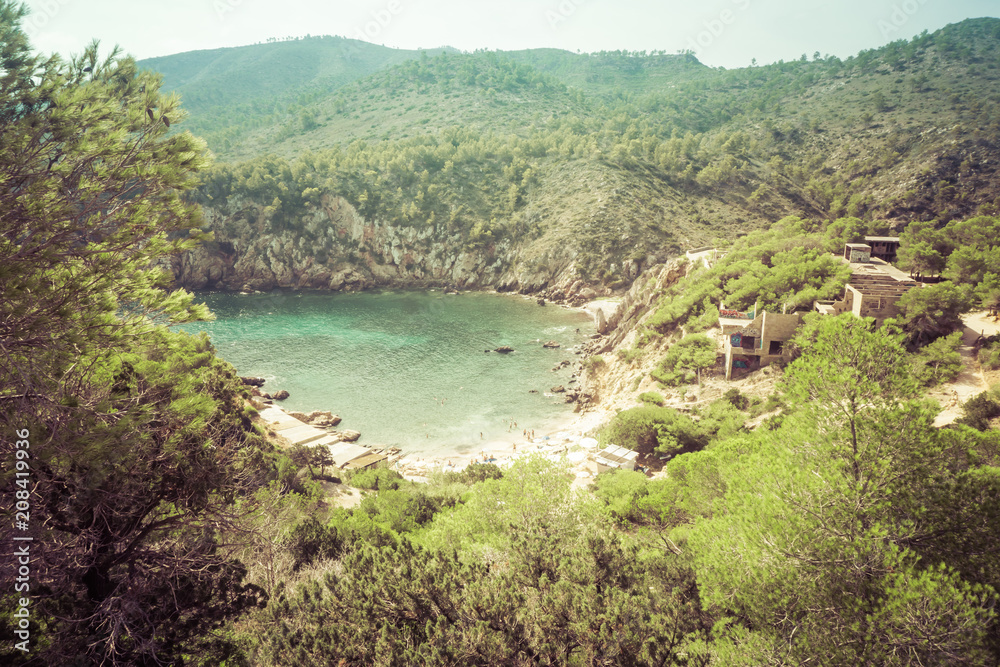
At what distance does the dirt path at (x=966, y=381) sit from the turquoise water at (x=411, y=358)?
2198 centimetres

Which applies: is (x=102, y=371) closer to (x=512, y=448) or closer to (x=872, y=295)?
(x=512, y=448)

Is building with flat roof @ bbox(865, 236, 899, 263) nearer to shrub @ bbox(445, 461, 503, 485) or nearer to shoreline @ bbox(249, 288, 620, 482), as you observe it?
shoreline @ bbox(249, 288, 620, 482)

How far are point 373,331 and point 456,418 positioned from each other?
24.1m

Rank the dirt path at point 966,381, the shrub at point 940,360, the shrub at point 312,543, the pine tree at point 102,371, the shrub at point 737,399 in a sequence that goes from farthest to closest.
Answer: the shrub at point 737,399 → the shrub at point 940,360 → the dirt path at point 966,381 → the shrub at point 312,543 → the pine tree at point 102,371

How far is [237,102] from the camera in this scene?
143125 millimetres

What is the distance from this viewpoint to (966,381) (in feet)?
61.1

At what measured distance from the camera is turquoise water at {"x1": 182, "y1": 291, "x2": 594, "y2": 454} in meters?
36.1

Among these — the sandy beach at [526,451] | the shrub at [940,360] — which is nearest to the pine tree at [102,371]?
the sandy beach at [526,451]

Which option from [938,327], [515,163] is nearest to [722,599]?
[938,327]

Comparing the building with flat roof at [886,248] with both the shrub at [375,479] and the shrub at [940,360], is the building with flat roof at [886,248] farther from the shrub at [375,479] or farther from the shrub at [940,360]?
the shrub at [375,479]

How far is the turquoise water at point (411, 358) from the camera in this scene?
3606 centimetres

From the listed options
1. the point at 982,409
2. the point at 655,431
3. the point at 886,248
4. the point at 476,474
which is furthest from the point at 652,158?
the point at 982,409

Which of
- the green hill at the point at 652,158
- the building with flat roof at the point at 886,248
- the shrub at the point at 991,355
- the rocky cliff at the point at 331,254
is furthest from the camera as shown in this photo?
the rocky cliff at the point at 331,254

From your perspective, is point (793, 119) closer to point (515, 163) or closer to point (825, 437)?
point (515, 163)
